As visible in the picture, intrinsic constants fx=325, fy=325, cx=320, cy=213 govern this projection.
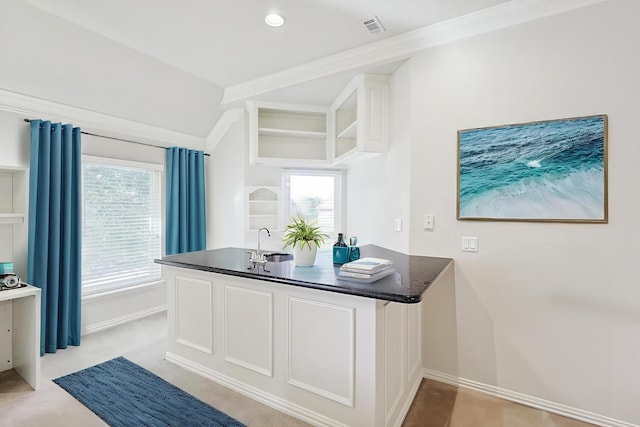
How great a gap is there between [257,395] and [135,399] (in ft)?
2.85

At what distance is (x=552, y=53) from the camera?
7.28ft

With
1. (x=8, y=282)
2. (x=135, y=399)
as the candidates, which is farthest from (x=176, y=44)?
(x=135, y=399)

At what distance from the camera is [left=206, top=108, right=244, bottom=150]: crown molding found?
14.1ft

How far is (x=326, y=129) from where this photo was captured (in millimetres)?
4238

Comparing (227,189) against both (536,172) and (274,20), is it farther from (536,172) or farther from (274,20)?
(536,172)

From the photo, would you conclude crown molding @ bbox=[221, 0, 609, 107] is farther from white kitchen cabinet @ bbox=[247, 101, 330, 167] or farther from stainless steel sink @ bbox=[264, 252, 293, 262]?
stainless steel sink @ bbox=[264, 252, 293, 262]

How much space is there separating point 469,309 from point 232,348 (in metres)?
1.86

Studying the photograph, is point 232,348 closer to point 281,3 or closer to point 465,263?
point 465,263

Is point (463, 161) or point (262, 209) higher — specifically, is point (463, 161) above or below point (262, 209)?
above

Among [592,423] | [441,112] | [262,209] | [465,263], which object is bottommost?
[592,423]

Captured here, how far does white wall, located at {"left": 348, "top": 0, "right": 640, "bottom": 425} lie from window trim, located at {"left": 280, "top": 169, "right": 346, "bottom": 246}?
5.46ft

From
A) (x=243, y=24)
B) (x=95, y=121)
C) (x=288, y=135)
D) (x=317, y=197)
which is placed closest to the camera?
(x=243, y=24)

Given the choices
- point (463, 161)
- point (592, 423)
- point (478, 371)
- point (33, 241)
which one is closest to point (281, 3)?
point (463, 161)

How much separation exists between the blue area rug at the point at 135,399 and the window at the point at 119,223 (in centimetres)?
126
